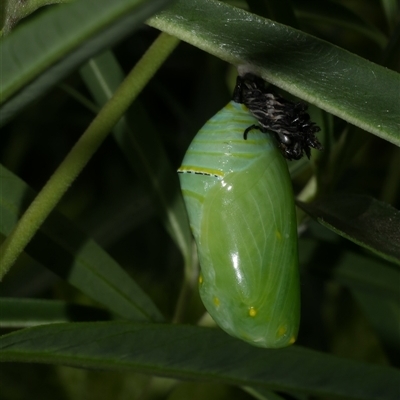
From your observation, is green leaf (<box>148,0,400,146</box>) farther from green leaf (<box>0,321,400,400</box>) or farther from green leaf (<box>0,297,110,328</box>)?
green leaf (<box>0,297,110,328</box>)

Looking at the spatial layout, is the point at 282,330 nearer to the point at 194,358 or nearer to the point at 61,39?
the point at 194,358

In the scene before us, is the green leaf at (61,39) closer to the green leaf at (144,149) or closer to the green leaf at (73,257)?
the green leaf at (73,257)

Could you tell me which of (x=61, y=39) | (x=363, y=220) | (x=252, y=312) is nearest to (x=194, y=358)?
(x=252, y=312)

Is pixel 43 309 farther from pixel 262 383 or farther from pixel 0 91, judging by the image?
pixel 0 91

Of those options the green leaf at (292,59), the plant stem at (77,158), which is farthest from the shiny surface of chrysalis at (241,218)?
the green leaf at (292,59)

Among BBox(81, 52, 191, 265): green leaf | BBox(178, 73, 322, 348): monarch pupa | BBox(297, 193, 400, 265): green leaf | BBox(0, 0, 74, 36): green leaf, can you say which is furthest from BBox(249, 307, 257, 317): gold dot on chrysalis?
BBox(0, 0, 74, 36): green leaf

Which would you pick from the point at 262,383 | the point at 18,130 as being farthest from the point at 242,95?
the point at 18,130

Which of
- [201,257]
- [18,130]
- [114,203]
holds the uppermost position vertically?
[201,257]
